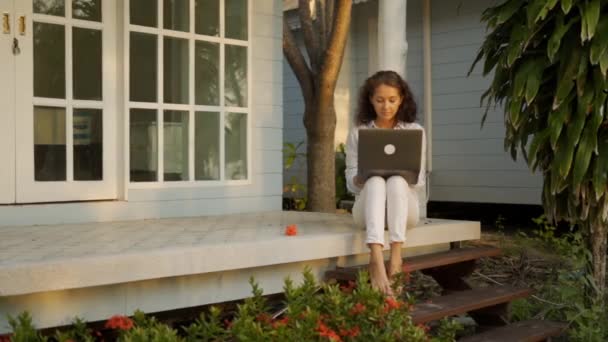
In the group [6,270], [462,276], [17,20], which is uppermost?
[17,20]

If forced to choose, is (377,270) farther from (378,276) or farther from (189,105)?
(189,105)

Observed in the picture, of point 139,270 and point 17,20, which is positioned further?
point 17,20

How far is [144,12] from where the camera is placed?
171 inches

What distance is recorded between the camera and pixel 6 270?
238 cm

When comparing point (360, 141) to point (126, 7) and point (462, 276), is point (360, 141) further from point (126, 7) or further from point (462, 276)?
point (126, 7)

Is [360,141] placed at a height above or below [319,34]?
below

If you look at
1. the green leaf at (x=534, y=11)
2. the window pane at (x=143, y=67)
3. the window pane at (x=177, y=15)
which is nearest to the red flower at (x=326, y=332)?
the green leaf at (x=534, y=11)

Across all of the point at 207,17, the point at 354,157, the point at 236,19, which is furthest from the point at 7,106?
the point at 354,157

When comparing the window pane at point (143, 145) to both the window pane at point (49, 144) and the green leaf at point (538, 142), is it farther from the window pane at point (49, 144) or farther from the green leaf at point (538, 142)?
the green leaf at point (538, 142)

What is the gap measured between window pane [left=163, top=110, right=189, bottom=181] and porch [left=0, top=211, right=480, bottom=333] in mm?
525

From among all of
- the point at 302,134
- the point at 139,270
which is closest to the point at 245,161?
the point at 139,270

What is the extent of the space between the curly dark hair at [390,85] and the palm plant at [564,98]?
1.60 ft

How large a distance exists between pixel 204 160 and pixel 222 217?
1.40 ft

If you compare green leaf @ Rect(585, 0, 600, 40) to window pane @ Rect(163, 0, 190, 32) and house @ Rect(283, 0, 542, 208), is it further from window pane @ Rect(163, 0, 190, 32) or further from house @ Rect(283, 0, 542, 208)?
house @ Rect(283, 0, 542, 208)
